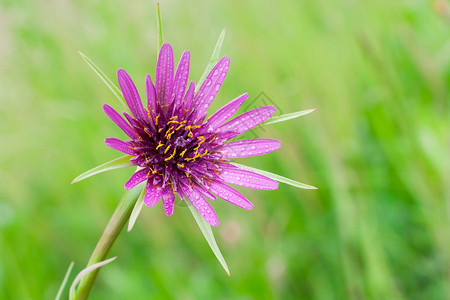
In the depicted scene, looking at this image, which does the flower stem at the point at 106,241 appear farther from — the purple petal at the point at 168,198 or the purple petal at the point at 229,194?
the purple petal at the point at 229,194

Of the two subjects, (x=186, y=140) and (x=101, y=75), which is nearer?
(x=101, y=75)

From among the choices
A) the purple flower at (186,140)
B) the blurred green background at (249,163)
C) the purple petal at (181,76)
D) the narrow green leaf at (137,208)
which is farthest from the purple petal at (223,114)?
the blurred green background at (249,163)

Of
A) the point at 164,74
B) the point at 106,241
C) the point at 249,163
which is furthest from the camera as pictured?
the point at 249,163

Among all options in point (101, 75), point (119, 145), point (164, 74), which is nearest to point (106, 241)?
point (119, 145)

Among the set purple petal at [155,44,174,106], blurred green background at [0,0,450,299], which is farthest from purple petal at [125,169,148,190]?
blurred green background at [0,0,450,299]

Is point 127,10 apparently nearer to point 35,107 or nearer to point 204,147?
point 35,107

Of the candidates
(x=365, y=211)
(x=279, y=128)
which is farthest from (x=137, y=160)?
(x=279, y=128)

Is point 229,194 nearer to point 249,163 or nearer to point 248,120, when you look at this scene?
point 248,120

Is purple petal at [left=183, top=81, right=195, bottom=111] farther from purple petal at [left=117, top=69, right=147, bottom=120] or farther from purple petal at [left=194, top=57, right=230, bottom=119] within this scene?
purple petal at [left=117, top=69, right=147, bottom=120]
